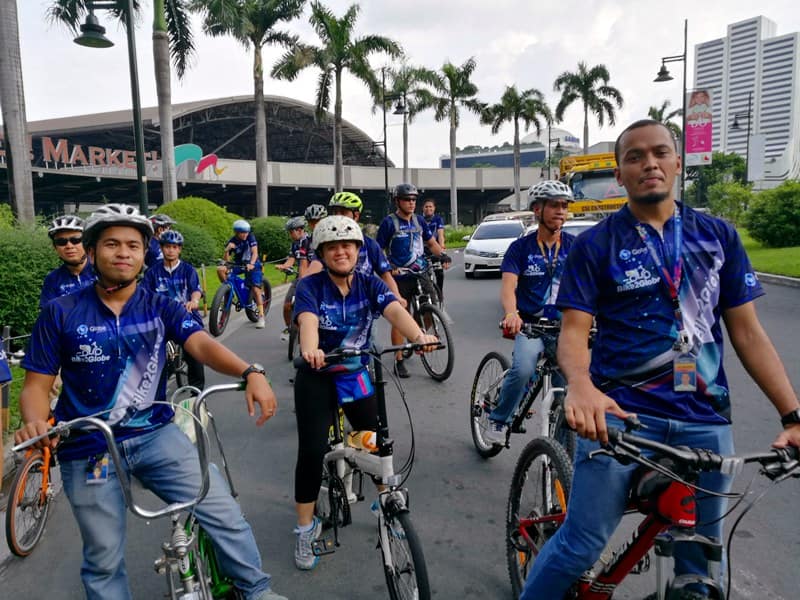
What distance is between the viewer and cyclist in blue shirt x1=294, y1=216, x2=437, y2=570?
3475mm

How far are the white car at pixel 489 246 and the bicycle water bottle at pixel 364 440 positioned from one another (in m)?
14.6

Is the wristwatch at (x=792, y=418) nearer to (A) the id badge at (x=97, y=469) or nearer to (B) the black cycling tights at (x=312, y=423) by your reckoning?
(B) the black cycling tights at (x=312, y=423)

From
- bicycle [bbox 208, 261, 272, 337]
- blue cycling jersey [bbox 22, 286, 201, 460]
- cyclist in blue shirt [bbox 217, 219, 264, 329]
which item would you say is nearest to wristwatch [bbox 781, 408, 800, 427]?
blue cycling jersey [bbox 22, 286, 201, 460]

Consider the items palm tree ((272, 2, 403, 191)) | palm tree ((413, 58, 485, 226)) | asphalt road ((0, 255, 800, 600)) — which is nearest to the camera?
asphalt road ((0, 255, 800, 600))

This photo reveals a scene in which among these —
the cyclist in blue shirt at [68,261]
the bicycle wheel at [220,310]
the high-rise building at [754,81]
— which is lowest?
the bicycle wheel at [220,310]

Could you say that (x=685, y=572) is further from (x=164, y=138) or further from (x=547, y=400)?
(x=164, y=138)

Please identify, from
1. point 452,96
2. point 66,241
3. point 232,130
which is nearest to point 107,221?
point 66,241

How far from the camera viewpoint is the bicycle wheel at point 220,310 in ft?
34.1

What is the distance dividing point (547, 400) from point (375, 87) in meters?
31.5

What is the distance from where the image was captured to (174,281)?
24.1 ft

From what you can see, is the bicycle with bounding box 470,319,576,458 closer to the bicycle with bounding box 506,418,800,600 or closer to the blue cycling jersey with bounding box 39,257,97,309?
the bicycle with bounding box 506,418,800,600

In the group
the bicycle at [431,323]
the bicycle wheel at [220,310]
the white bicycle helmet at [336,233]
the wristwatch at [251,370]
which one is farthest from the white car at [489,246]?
the wristwatch at [251,370]

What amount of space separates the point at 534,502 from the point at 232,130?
2508 inches

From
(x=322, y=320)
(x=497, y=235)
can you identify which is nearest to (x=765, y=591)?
(x=322, y=320)
